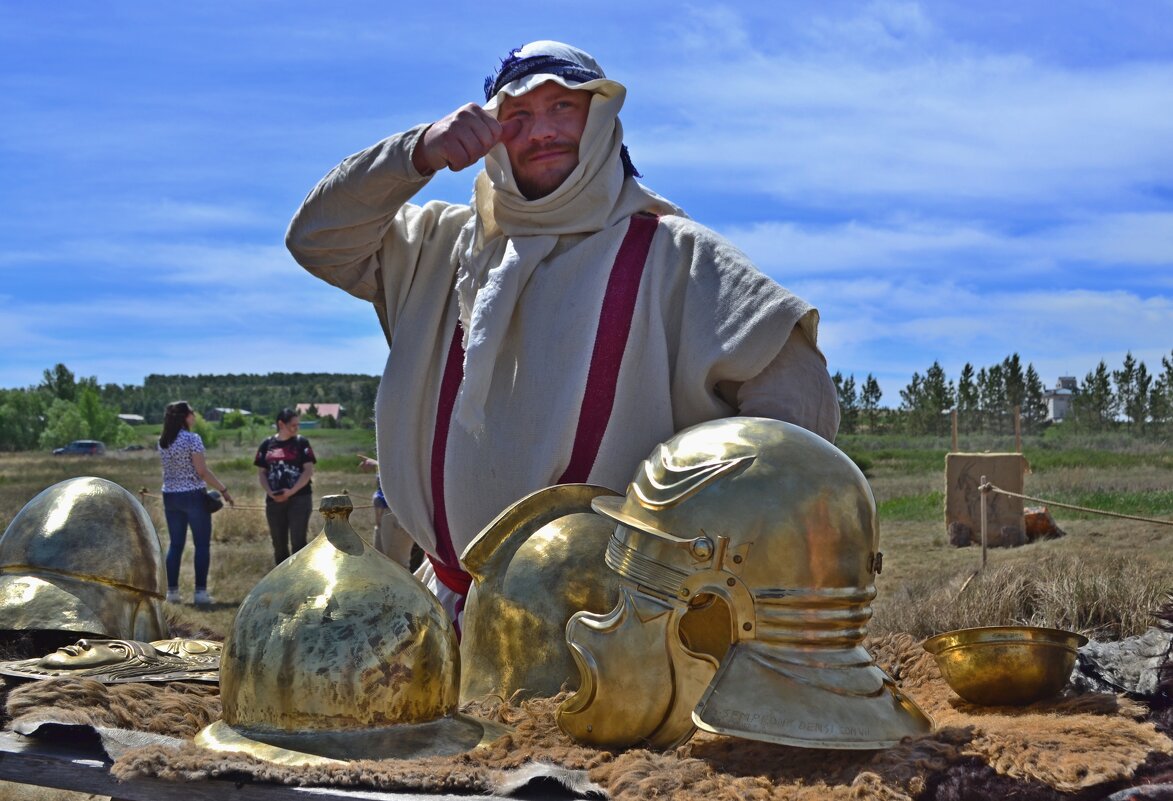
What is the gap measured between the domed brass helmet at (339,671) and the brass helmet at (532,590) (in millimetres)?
193

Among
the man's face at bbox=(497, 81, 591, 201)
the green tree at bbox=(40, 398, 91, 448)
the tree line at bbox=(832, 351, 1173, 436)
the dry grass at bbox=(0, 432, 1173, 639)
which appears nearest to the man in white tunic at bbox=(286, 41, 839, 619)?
the man's face at bbox=(497, 81, 591, 201)

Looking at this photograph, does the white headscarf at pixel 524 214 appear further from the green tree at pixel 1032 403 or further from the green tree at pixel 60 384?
the green tree at pixel 60 384

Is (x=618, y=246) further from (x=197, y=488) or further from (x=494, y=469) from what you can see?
(x=197, y=488)

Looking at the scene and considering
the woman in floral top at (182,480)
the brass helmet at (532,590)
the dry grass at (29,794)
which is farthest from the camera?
the woman in floral top at (182,480)

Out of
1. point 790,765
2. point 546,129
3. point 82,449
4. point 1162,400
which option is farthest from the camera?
point 82,449

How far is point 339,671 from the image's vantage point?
6.03 ft

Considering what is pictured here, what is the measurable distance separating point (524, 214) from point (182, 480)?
7300 millimetres

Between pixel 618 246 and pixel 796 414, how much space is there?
0.55m

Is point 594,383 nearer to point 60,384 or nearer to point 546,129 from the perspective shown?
point 546,129

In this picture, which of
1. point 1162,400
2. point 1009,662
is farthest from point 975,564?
point 1162,400

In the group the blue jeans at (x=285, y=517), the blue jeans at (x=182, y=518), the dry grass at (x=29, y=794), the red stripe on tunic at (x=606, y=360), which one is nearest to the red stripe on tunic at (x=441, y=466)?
the red stripe on tunic at (x=606, y=360)

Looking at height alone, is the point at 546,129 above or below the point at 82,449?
below

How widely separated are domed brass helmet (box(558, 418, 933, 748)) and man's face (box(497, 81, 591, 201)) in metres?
0.94

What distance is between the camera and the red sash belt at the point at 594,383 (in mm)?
2525
